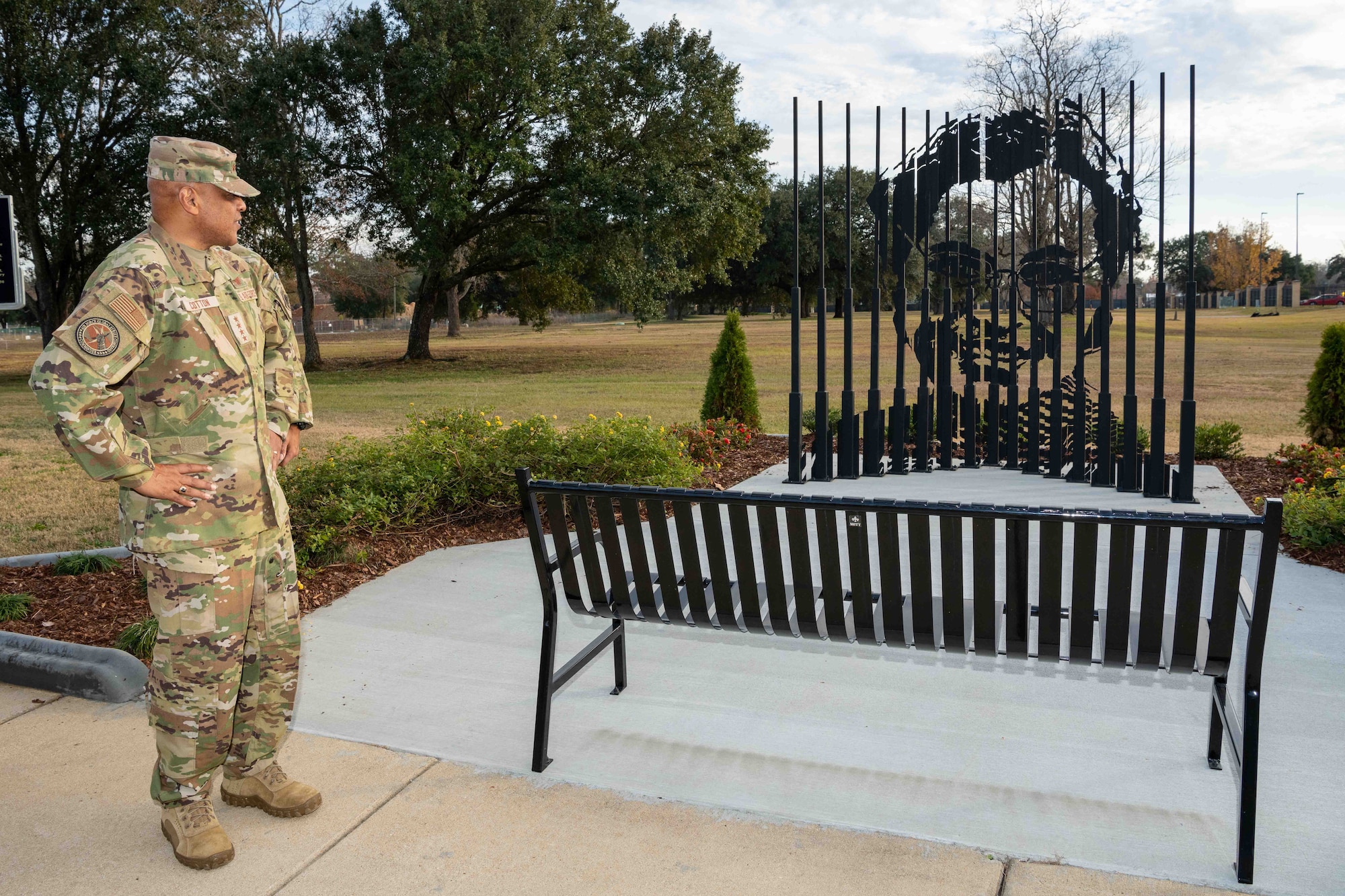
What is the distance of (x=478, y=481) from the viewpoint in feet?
22.7

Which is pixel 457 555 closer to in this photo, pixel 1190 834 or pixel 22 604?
pixel 22 604

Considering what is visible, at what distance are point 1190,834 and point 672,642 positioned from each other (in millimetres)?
2253

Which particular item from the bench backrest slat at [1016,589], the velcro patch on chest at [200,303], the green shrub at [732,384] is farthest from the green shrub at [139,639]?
the green shrub at [732,384]

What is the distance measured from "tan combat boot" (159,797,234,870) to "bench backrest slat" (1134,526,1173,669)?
2.57 metres

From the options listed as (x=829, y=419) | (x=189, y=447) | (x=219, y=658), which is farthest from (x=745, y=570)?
(x=829, y=419)

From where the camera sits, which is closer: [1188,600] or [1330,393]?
[1188,600]

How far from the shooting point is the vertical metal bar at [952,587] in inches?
117

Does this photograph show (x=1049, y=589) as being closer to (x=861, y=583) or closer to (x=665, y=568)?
(x=861, y=583)

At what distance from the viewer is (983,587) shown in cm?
300

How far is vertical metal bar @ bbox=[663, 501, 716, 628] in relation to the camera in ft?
10.4

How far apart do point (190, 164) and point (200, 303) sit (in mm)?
361

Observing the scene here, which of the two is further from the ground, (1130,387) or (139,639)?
(1130,387)

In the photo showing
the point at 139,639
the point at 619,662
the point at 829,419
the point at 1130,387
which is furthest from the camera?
the point at 829,419

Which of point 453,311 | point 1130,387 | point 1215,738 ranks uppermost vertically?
point 453,311
